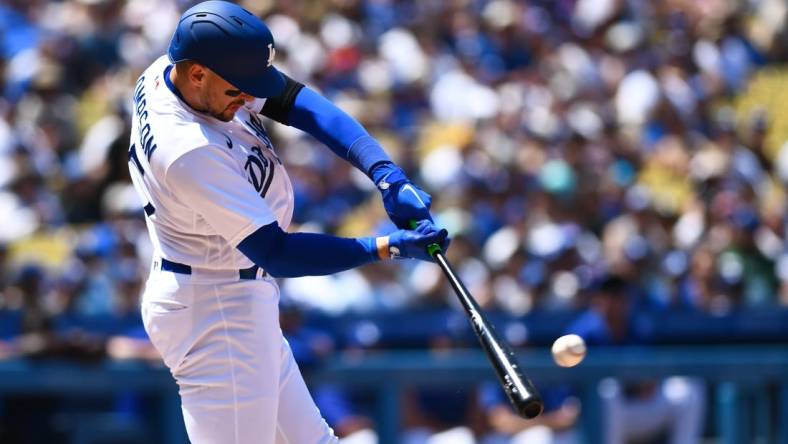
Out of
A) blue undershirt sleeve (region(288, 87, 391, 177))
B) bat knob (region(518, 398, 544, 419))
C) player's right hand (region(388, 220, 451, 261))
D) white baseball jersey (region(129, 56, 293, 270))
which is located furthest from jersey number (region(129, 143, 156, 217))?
bat knob (region(518, 398, 544, 419))

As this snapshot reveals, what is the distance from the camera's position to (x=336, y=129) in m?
3.75

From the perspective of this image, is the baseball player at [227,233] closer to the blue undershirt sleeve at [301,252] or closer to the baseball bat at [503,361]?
the blue undershirt sleeve at [301,252]

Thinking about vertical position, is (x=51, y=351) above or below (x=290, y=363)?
below

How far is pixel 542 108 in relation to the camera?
908cm

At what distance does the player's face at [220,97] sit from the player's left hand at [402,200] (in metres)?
0.46

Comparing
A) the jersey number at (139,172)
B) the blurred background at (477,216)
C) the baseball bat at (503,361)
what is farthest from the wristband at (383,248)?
the blurred background at (477,216)

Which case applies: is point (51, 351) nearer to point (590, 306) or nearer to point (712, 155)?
point (590, 306)

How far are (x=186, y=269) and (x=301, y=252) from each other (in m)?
0.37

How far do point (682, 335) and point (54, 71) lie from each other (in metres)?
5.07

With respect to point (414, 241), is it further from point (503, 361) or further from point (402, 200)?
point (503, 361)

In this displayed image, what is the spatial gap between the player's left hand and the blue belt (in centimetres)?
42

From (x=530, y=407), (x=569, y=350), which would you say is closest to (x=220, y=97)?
(x=530, y=407)

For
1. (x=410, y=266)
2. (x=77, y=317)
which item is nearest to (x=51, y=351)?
(x=77, y=317)

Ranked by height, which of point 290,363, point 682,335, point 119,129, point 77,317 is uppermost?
point 290,363
